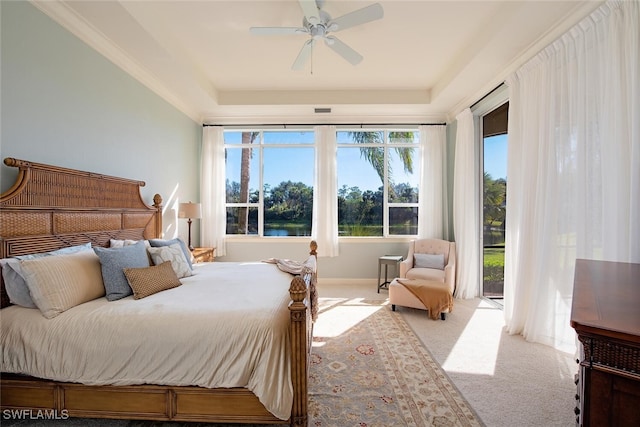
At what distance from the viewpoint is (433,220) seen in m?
5.10

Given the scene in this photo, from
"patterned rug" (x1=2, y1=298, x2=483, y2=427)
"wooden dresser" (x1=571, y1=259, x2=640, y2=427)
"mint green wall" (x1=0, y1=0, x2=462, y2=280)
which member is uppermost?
"mint green wall" (x1=0, y1=0, x2=462, y2=280)

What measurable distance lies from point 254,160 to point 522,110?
160 inches

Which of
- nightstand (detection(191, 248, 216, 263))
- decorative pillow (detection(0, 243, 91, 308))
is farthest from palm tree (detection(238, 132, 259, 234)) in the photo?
decorative pillow (detection(0, 243, 91, 308))

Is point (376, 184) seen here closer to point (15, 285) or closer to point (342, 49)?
point (342, 49)

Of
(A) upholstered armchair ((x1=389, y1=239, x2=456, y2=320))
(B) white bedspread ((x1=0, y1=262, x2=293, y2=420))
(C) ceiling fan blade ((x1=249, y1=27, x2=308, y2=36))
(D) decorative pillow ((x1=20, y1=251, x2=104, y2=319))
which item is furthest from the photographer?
(A) upholstered armchair ((x1=389, y1=239, x2=456, y2=320))

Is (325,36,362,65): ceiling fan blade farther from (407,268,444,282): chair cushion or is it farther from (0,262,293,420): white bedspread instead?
(407,268,444,282): chair cushion

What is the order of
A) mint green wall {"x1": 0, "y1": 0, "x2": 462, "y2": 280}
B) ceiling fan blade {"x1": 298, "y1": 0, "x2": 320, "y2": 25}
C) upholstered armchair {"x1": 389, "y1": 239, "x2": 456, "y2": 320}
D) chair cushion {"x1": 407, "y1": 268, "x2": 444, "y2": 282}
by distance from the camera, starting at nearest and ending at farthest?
mint green wall {"x1": 0, "y1": 0, "x2": 462, "y2": 280} → ceiling fan blade {"x1": 298, "y1": 0, "x2": 320, "y2": 25} → upholstered armchair {"x1": 389, "y1": 239, "x2": 456, "y2": 320} → chair cushion {"x1": 407, "y1": 268, "x2": 444, "y2": 282}

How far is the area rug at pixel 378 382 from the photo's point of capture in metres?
1.91

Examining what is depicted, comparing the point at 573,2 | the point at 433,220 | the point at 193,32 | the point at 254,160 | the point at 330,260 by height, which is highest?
the point at 193,32

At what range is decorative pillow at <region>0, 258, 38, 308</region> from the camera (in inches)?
74.2

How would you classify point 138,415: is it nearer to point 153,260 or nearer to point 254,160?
point 153,260

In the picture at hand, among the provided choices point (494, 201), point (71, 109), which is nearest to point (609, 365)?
point (71, 109)

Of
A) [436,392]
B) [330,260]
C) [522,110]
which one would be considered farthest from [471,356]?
[330,260]

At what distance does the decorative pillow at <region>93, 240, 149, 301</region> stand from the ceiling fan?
7.19ft
